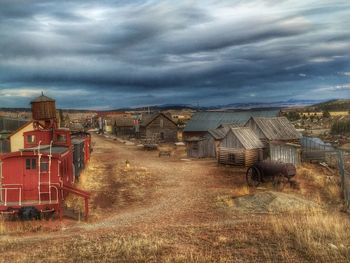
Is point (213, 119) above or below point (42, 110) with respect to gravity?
below

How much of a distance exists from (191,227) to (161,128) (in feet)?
173

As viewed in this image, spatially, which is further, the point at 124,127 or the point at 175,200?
the point at 124,127

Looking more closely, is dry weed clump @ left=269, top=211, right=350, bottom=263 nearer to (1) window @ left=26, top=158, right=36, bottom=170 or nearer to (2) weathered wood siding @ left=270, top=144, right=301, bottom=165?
(1) window @ left=26, top=158, right=36, bottom=170

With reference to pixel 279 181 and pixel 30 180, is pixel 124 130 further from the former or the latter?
pixel 30 180

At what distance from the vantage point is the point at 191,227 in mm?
15922

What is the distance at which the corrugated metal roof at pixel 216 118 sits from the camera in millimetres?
58562

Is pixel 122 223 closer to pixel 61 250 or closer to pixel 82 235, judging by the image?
pixel 82 235

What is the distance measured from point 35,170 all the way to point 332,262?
42.1 ft

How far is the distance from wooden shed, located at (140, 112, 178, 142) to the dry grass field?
39.8 meters

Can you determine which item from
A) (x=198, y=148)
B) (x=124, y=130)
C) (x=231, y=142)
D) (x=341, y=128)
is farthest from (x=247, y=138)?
(x=124, y=130)

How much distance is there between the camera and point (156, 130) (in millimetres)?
68438

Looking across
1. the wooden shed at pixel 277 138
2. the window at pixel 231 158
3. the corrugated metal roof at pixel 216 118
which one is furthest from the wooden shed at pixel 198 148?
the corrugated metal roof at pixel 216 118

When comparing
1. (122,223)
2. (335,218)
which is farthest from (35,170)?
(335,218)

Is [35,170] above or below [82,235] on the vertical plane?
A: above
